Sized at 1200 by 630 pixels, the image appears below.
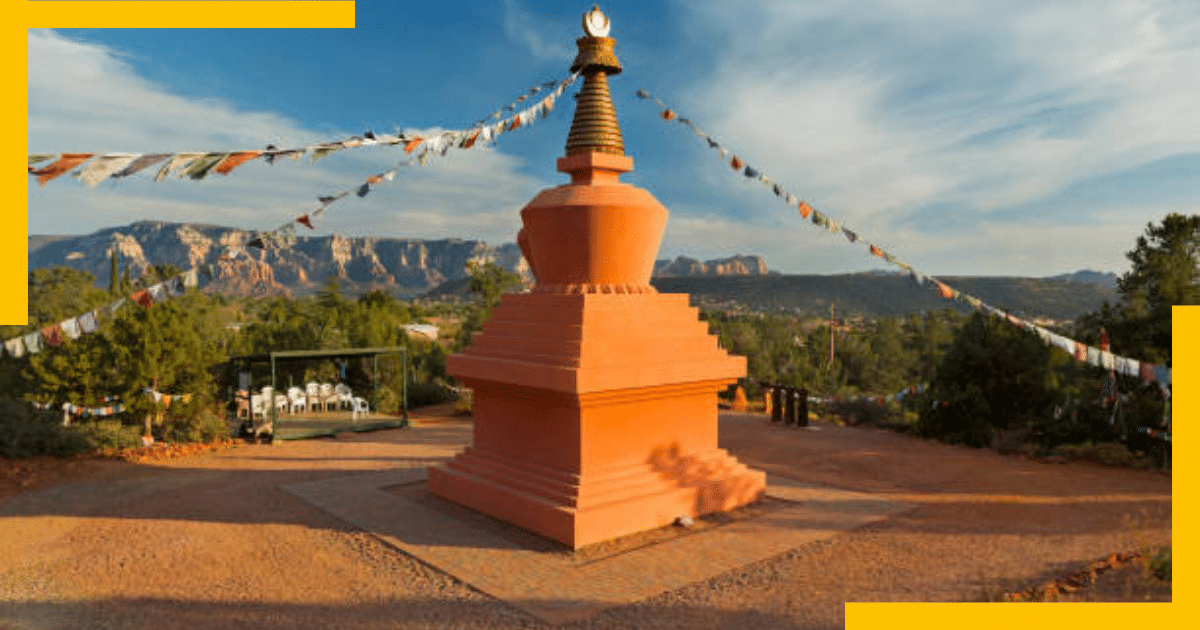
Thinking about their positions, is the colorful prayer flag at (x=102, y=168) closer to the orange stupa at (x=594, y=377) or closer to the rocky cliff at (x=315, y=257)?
the orange stupa at (x=594, y=377)

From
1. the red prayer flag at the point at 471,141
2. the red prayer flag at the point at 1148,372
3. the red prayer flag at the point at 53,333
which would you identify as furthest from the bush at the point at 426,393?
the red prayer flag at the point at 1148,372

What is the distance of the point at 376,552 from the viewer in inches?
312

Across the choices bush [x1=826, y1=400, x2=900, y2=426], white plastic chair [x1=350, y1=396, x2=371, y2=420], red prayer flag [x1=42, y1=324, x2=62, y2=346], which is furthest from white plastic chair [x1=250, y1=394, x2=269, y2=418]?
bush [x1=826, y1=400, x2=900, y2=426]

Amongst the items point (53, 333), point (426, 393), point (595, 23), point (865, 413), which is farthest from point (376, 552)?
point (865, 413)

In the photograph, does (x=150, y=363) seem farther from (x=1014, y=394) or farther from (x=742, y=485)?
(x=1014, y=394)

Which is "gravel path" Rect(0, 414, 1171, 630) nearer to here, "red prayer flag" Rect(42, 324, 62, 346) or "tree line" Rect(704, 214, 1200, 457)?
"tree line" Rect(704, 214, 1200, 457)

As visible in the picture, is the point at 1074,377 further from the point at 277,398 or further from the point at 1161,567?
the point at 277,398

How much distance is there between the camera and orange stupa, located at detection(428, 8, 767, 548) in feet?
27.6

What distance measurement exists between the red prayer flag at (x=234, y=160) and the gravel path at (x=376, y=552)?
426 centimetres

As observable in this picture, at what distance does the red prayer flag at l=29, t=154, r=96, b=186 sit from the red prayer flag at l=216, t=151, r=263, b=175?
1236 millimetres

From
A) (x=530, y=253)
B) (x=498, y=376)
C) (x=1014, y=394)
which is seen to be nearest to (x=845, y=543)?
(x=498, y=376)

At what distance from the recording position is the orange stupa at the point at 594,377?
841 cm

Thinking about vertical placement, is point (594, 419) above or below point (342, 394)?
above

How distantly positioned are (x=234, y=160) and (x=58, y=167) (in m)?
1.58
